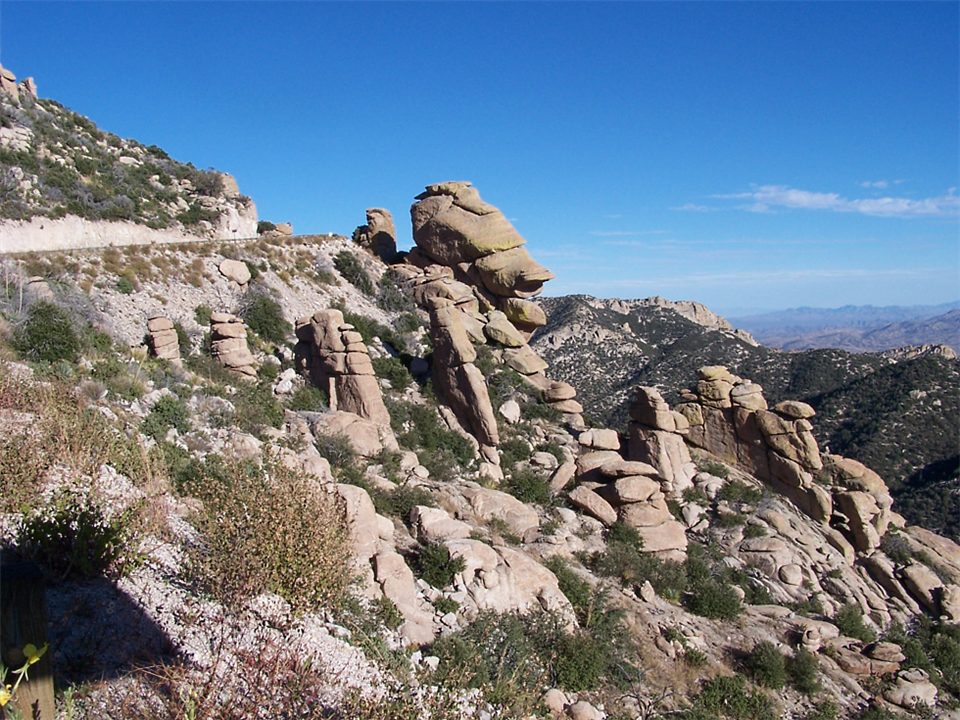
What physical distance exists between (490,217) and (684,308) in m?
52.2

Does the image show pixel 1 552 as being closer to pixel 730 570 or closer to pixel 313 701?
pixel 313 701

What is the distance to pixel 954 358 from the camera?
4188 centimetres

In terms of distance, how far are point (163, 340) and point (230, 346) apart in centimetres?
194

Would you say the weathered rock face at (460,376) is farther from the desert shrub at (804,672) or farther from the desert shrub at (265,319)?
the desert shrub at (804,672)

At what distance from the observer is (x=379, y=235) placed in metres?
32.7

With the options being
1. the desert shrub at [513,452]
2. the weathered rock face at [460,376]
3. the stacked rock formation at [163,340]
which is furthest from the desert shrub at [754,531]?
the stacked rock formation at [163,340]

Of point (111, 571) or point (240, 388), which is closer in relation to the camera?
point (111, 571)

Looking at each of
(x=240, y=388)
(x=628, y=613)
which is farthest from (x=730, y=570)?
(x=240, y=388)

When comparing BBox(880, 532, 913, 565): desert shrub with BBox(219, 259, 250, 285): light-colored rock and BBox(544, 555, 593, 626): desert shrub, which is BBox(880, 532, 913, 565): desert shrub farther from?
BBox(219, 259, 250, 285): light-colored rock

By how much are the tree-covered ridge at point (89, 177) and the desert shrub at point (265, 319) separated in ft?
39.5

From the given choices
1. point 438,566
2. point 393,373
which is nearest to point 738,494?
point 438,566

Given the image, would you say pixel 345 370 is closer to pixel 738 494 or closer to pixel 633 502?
pixel 633 502

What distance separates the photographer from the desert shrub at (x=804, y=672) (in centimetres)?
1033

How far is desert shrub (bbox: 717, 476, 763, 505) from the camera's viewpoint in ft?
58.6
